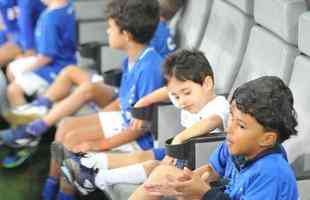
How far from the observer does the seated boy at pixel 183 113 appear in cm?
251

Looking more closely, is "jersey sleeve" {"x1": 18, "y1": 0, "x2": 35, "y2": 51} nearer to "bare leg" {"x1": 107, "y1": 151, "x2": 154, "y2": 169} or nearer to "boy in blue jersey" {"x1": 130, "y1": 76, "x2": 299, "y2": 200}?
"bare leg" {"x1": 107, "y1": 151, "x2": 154, "y2": 169}

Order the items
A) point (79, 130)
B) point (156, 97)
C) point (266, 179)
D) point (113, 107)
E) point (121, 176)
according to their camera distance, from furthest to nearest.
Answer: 1. point (113, 107)
2. point (79, 130)
3. point (156, 97)
4. point (121, 176)
5. point (266, 179)

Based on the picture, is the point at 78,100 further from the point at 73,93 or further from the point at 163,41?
the point at 163,41

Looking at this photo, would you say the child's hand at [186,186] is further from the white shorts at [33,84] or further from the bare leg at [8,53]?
the bare leg at [8,53]

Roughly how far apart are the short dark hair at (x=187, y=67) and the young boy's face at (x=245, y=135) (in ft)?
1.71

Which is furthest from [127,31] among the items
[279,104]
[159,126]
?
[279,104]

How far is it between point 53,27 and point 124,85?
2.81ft

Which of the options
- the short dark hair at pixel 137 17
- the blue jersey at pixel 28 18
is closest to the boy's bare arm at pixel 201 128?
the short dark hair at pixel 137 17

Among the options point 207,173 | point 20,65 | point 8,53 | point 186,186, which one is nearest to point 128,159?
point 207,173

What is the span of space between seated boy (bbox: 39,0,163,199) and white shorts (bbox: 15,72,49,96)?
74 cm

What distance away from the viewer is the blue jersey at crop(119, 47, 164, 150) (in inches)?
115

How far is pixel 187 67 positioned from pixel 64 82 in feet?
4.04

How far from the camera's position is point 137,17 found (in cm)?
295

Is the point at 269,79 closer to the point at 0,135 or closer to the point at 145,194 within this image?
the point at 145,194
